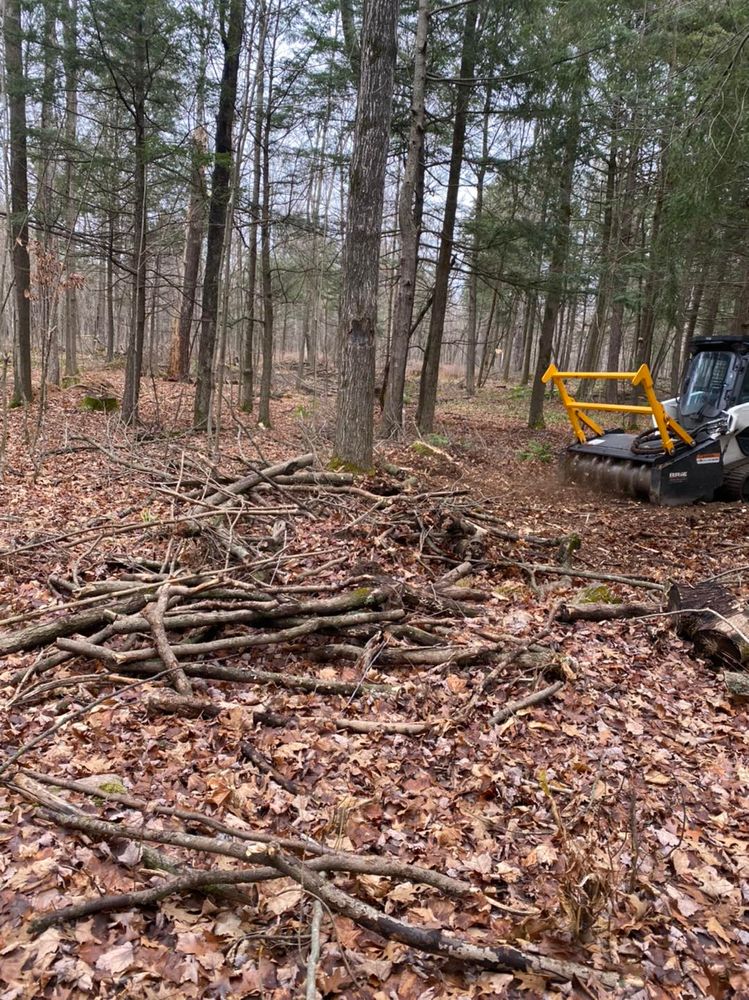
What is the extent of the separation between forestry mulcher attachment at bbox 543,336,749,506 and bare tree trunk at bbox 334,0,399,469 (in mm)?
3018

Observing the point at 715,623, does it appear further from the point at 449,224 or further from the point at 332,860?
the point at 449,224

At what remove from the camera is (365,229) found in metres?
7.58

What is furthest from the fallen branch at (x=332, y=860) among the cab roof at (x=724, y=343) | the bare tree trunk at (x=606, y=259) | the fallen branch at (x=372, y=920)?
the bare tree trunk at (x=606, y=259)

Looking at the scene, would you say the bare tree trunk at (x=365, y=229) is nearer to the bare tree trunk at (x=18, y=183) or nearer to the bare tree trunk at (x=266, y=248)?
the bare tree trunk at (x=266, y=248)

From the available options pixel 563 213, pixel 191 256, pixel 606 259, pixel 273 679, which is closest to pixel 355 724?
pixel 273 679

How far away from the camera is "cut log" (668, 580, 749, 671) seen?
4543 millimetres

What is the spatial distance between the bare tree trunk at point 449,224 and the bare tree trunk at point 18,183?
27.5ft

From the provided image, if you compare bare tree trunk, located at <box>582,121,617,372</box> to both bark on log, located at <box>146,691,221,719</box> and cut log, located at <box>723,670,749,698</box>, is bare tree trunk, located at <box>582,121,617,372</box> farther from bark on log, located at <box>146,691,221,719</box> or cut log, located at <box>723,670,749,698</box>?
bark on log, located at <box>146,691,221,719</box>

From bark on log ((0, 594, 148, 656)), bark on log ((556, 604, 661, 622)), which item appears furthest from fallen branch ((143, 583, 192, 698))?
bark on log ((556, 604, 661, 622))

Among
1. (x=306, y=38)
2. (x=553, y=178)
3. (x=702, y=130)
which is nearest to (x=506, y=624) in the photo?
(x=702, y=130)

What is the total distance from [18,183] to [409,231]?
8355 mm

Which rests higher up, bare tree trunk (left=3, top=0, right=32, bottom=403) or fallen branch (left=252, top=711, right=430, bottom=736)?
bare tree trunk (left=3, top=0, right=32, bottom=403)

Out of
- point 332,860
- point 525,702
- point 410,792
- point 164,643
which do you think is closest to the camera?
point 332,860

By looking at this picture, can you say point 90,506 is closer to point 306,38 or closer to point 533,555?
point 533,555
